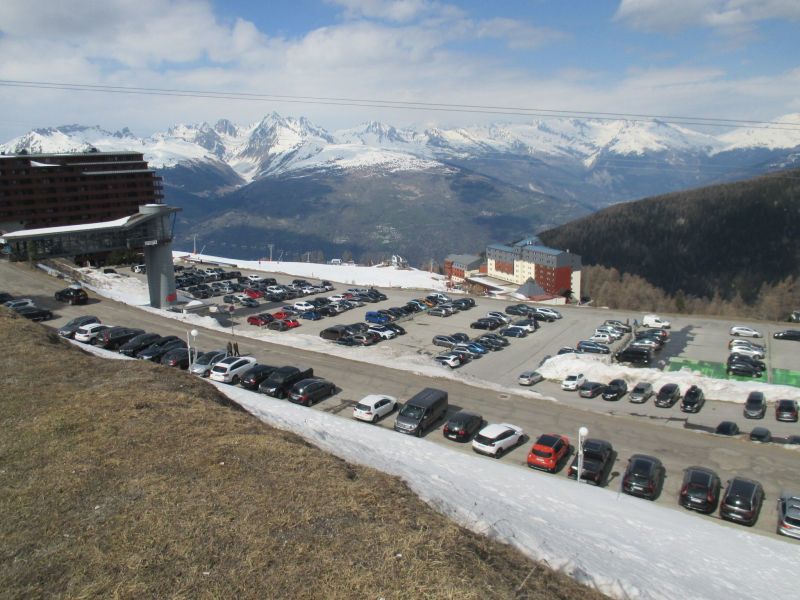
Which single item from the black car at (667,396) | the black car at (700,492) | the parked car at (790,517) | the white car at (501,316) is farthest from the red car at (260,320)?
the parked car at (790,517)

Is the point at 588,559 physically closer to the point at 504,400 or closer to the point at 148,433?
the point at 148,433

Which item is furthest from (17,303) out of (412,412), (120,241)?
(412,412)

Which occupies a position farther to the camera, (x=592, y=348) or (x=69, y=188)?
(x=69, y=188)

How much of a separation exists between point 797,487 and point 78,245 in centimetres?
4714

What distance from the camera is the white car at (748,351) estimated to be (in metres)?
41.6

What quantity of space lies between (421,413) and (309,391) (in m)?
5.98

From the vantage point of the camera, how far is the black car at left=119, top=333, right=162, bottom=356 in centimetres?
2962

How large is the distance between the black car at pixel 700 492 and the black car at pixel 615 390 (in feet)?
38.0

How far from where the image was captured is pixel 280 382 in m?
26.2

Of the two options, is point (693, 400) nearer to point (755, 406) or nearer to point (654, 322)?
point (755, 406)

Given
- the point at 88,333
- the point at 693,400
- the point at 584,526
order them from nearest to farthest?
the point at 584,526 < the point at 693,400 < the point at 88,333

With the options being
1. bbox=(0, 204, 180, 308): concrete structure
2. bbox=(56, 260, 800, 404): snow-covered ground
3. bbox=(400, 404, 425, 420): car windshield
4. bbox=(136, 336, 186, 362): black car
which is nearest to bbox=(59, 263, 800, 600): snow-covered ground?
bbox=(400, 404, 425, 420): car windshield

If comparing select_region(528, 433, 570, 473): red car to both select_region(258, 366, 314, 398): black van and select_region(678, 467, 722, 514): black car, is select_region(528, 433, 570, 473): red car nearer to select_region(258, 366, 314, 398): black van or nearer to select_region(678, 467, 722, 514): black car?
select_region(678, 467, 722, 514): black car

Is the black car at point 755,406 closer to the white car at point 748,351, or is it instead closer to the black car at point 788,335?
the white car at point 748,351
